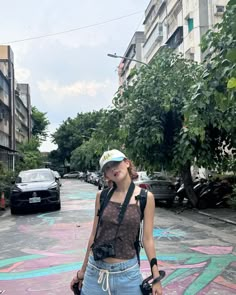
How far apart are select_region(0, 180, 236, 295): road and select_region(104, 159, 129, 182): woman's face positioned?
2.95 metres

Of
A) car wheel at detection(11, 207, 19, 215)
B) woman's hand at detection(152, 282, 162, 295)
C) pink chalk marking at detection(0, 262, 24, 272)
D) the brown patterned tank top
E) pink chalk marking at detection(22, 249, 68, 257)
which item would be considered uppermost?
the brown patterned tank top

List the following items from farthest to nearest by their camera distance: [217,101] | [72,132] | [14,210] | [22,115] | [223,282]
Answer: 1. [72,132]
2. [22,115]
3. [14,210]
4. [223,282]
5. [217,101]

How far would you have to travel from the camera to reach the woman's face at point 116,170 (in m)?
3.10

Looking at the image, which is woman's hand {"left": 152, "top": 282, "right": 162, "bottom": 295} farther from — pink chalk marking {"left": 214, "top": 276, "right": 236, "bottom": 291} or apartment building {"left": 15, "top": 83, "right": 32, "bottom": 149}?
apartment building {"left": 15, "top": 83, "right": 32, "bottom": 149}

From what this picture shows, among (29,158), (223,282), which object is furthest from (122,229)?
(29,158)

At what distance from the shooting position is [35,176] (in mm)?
16422

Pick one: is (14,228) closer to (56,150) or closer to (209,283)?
(209,283)

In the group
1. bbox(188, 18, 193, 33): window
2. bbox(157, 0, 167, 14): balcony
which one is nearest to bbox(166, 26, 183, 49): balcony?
bbox(188, 18, 193, 33): window

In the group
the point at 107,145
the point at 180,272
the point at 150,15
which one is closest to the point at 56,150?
the point at 150,15

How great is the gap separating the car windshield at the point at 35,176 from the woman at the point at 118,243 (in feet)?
43.9

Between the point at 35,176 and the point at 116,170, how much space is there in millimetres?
13717

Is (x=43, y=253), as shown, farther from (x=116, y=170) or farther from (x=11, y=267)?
(x=116, y=170)


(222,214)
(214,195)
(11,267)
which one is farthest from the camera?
(214,195)

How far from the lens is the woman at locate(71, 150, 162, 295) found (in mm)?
2918
